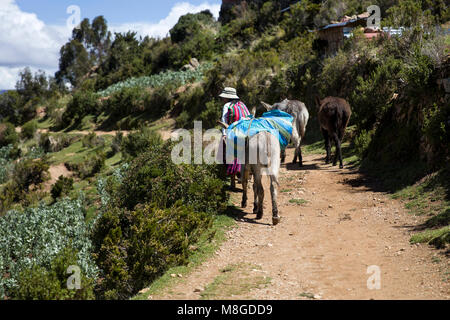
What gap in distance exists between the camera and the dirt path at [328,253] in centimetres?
505

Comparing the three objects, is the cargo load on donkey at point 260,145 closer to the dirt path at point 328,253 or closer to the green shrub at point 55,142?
the dirt path at point 328,253

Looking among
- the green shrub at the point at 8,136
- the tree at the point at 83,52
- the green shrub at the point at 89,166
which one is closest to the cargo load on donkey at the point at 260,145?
the green shrub at the point at 89,166

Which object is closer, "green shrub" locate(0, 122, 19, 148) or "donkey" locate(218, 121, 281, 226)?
"donkey" locate(218, 121, 281, 226)

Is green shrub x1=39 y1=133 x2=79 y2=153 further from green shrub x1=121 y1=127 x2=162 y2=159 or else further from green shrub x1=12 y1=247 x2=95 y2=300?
green shrub x1=12 y1=247 x2=95 y2=300

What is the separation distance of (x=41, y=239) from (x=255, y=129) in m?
6.20

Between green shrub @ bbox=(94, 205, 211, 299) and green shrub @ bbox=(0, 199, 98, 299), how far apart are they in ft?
2.05

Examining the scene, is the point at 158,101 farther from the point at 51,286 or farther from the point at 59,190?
the point at 51,286

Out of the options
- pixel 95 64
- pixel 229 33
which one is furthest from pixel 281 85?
pixel 95 64

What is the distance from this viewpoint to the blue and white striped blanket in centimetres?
774

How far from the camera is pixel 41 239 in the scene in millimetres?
10289

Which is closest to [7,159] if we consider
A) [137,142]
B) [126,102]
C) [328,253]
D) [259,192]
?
[126,102]

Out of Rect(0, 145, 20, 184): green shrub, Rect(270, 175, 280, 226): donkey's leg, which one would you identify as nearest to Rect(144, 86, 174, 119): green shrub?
Rect(0, 145, 20, 184): green shrub
